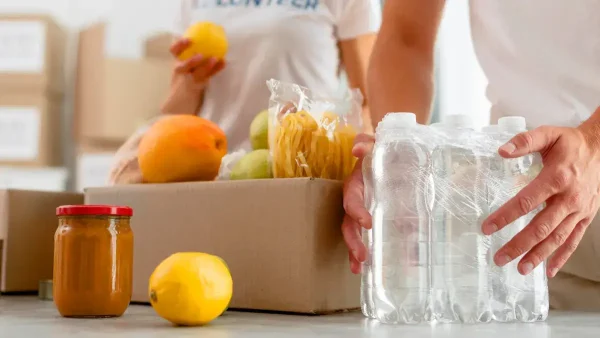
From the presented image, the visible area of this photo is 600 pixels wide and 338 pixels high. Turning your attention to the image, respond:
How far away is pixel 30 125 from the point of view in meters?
2.75

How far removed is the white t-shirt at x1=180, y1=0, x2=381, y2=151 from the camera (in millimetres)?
1705

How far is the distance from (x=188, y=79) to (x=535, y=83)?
84 centimetres

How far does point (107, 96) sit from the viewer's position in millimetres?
2824

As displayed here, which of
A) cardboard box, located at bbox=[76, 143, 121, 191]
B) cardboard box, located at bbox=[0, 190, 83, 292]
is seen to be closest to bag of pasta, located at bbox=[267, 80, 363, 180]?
cardboard box, located at bbox=[0, 190, 83, 292]

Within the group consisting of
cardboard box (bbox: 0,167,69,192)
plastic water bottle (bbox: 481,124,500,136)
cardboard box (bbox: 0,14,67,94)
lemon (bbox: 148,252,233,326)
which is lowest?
lemon (bbox: 148,252,233,326)

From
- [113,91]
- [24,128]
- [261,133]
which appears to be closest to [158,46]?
[113,91]

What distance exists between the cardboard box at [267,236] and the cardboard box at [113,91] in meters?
1.85

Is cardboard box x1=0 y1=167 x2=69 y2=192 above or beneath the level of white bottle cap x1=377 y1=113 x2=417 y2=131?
beneath

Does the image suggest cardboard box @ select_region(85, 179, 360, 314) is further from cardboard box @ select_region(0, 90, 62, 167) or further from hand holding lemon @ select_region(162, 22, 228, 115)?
cardboard box @ select_region(0, 90, 62, 167)

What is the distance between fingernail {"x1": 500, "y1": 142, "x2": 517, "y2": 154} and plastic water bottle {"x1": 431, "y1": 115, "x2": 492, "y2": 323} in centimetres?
8

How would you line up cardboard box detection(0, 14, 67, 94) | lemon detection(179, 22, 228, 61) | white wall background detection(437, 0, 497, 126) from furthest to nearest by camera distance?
1. cardboard box detection(0, 14, 67, 94)
2. white wall background detection(437, 0, 497, 126)
3. lemon detection(179, 22, 228, 61)

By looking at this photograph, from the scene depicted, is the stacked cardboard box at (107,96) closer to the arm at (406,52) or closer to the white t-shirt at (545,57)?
the arm at (406,52)

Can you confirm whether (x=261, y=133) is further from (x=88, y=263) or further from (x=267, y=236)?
(x=88, y=263)

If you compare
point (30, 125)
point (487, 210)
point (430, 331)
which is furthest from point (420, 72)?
point (30, 125)
